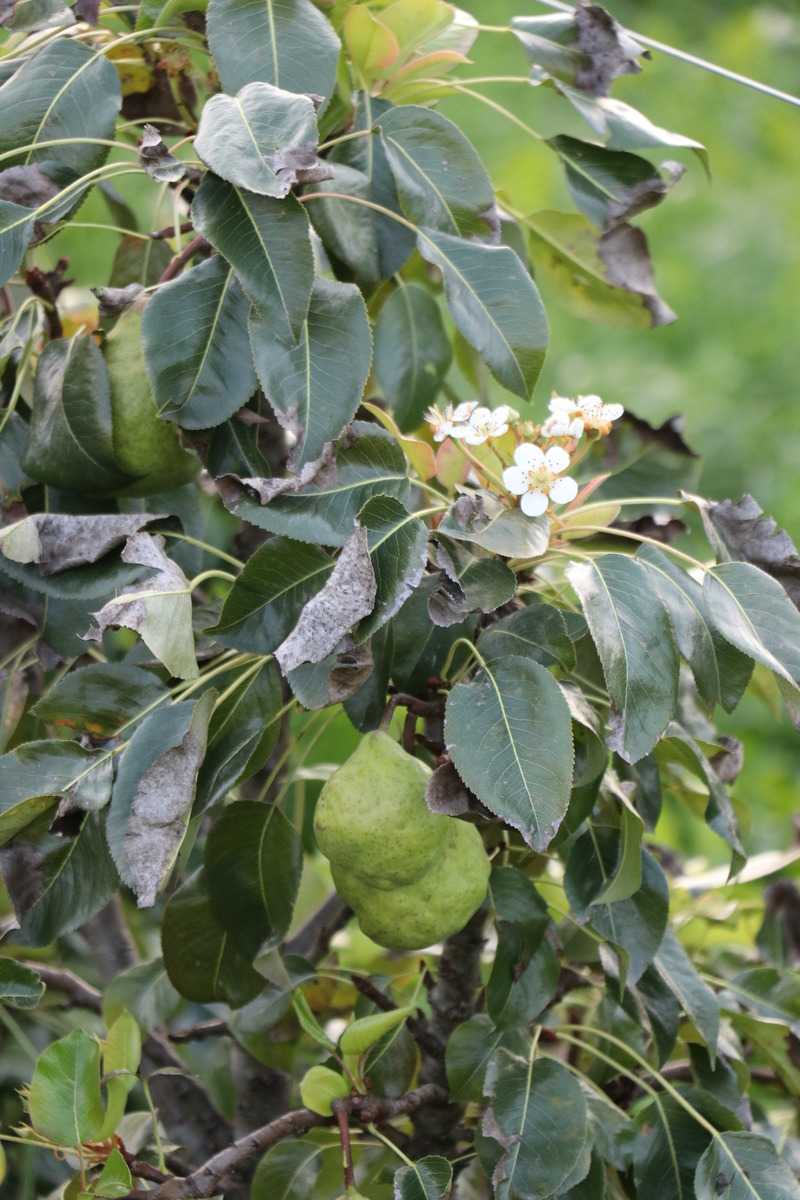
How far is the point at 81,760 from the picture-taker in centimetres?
100

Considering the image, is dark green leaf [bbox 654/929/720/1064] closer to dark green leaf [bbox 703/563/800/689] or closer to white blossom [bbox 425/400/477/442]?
dark green leaf [bbox 703/563/800/689]

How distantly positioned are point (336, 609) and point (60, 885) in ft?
0.99

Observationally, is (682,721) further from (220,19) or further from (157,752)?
(220,19)

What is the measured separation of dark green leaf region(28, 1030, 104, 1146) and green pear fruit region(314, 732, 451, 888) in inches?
8.6

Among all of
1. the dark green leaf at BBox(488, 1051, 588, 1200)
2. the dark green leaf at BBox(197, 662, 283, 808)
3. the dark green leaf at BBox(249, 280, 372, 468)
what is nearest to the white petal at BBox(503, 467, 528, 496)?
the dark green leaf at BBox(249, 280, 372, 468)

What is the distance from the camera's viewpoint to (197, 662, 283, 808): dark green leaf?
1.00 meters

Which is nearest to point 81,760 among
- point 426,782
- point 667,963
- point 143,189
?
point 426,782

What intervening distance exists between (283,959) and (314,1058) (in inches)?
Answer: 10.4

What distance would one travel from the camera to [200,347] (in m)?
0.99

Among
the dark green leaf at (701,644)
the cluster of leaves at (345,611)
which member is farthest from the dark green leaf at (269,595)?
the dark green leaf at (701,644)

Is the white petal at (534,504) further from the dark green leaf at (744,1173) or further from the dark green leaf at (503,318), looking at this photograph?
the dark green leaf at (744,1173)

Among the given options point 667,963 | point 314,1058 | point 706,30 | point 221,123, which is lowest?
point 706,30

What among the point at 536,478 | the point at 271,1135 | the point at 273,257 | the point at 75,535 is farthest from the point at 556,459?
the point at 271,1135

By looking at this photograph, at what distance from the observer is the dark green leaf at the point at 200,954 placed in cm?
112
